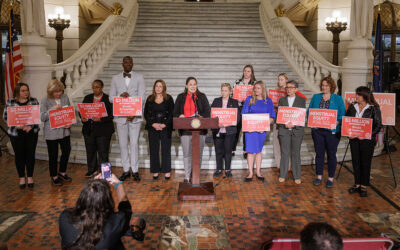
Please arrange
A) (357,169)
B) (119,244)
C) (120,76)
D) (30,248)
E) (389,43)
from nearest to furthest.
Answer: (119,244) → (30,248) → (357,169) → (120,76) → (389,43)

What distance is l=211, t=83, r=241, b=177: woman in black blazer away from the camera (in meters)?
6.56

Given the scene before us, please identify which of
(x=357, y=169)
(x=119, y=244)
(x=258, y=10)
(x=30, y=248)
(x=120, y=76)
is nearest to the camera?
(x=119, y=244)

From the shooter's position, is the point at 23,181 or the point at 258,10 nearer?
the point at 23,181

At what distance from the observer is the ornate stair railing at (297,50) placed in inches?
403

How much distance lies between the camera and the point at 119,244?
2.79m

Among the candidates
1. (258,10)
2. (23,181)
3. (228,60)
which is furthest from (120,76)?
(258,10)

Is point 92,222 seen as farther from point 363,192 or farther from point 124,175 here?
point 363,192

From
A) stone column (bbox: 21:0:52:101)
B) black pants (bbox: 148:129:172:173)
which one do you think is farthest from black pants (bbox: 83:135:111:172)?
stone column (bbox: 21:0:52:101)

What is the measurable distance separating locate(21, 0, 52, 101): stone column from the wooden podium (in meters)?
4.73

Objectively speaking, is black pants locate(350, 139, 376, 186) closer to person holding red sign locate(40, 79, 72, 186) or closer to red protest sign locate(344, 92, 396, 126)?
red protest sign locate(344, 92, 396, 126)

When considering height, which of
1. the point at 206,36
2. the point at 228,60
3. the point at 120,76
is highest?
the point at 206,36

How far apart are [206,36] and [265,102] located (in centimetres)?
735

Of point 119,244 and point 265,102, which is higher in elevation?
point 265,102

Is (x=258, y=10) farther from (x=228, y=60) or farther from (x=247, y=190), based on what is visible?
(x=247, y=190)
